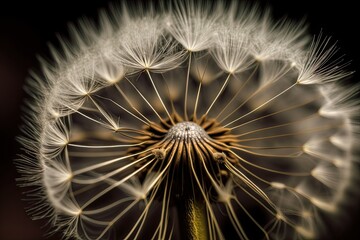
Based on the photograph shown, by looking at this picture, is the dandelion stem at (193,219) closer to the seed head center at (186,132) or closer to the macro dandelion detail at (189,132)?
the macro dandelion detail at (189,132)

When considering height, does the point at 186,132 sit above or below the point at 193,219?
above

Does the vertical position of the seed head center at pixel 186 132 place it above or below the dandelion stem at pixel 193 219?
above

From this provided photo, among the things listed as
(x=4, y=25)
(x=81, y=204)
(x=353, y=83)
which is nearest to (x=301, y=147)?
(x=353, y=83)

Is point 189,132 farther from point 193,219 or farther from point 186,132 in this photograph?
point 193,219

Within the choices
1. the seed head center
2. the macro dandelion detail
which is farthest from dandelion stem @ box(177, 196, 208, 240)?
the seed head center

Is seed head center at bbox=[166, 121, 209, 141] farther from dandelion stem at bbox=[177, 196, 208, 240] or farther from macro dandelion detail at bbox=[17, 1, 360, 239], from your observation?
dandelion stem at bbox=[177, 196, 208, 240]

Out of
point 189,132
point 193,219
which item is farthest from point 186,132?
point 193,219

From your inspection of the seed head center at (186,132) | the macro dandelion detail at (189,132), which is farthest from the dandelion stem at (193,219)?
the seed head center at (186,132)

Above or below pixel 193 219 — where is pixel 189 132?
above
